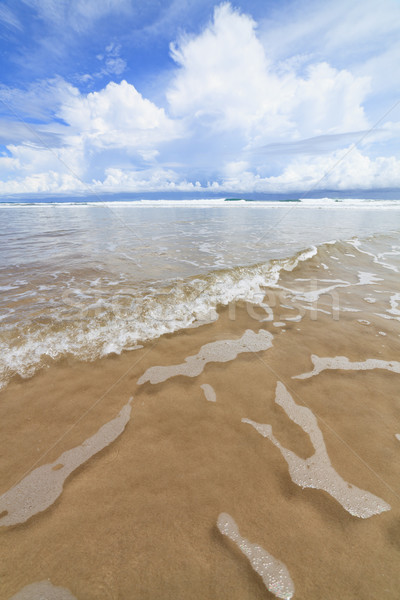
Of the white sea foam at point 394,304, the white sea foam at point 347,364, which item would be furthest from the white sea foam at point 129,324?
the white sea foam at point 394,304

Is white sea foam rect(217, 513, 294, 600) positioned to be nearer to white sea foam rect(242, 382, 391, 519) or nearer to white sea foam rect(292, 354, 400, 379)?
white sea foam rect(242, 382, 391, 519)

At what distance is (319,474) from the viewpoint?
7.06ft

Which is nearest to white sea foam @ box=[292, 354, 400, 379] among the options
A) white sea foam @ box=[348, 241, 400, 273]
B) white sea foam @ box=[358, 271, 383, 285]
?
white sea foam @ box=[358, 271, 383, 285]

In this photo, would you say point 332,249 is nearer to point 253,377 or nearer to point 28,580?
point 253,377

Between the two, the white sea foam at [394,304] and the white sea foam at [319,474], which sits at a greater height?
the white sea foam at [319,474]

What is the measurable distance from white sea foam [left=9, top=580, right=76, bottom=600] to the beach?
16 mm

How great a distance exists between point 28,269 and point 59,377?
5678 mm

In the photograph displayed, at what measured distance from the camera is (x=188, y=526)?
1.76 metres

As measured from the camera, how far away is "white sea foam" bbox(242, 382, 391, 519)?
1.92m

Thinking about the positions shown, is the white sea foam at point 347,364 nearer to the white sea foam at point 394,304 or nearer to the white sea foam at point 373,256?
the white sea foam at point 394,304

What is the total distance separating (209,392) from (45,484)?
178cm

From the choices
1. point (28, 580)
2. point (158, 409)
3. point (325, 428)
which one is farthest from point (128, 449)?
point (325, 428)

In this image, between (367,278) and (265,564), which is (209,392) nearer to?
(265,564)

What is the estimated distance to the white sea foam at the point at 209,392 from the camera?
2.95m
